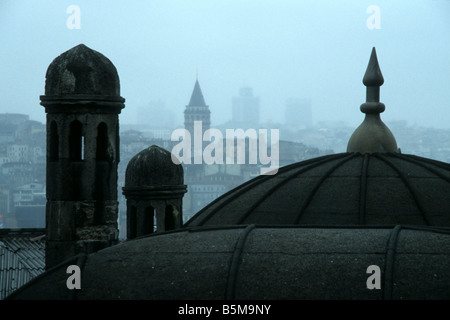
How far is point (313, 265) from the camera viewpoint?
40.1ft

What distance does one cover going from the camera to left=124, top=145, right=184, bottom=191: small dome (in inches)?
853

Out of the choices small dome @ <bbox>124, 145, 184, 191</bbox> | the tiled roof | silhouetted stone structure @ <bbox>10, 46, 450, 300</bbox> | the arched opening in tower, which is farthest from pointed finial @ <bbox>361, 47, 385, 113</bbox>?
the tiled roof

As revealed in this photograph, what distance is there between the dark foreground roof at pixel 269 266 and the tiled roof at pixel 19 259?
54.0 ft

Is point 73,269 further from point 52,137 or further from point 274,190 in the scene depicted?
point 274,190

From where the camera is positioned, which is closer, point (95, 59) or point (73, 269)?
point (73, 269)

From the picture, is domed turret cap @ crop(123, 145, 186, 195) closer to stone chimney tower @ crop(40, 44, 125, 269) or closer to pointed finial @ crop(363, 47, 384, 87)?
stone chimney tower @ crop(40, 44, 125, 269)

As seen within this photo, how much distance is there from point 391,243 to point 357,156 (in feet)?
29.4

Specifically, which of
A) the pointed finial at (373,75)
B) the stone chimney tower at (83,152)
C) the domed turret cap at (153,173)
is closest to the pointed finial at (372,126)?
the pointed finial at (373,75)

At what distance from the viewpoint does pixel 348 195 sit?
19.2 meters

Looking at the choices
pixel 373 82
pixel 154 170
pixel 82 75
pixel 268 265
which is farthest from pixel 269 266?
pixel 373 82

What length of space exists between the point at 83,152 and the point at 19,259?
1407 cm

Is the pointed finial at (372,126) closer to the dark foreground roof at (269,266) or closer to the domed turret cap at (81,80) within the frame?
the domed turret cap at (81,80)

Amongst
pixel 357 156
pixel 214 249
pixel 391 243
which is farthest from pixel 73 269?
pixel 357 156

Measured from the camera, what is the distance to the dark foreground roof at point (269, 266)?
11.9 m
